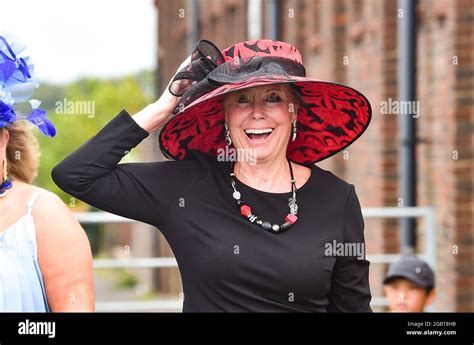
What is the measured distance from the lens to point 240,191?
3.29 metres

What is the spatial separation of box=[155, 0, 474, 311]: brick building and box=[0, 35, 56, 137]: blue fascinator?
3149 mm

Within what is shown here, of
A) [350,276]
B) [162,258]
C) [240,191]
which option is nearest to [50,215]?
[240,191]

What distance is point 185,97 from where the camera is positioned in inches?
133

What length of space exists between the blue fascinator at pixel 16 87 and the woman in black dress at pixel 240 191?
0.49 ft

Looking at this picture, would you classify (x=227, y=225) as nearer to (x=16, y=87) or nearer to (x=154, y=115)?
(x=154, y=115)

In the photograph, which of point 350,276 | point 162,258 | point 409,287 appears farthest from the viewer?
point 162,258

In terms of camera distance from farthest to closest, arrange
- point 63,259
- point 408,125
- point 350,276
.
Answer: point 408,125 < point 350,276 < point 63,259

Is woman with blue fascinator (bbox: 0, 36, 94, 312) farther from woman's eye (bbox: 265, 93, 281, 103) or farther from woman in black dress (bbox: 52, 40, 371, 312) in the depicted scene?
woman's eye (bbox: 265, 93, 281, 103)

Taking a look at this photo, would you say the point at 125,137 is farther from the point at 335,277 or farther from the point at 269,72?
the point at 335,277

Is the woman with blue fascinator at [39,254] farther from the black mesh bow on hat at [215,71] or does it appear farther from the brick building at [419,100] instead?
the brick building at [419,100]

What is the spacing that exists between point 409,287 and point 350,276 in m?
2.42
